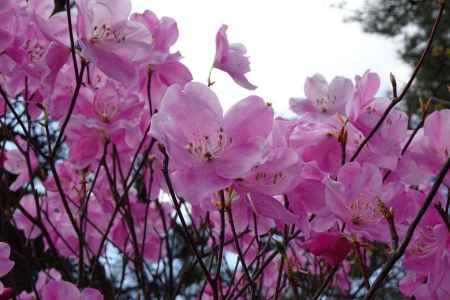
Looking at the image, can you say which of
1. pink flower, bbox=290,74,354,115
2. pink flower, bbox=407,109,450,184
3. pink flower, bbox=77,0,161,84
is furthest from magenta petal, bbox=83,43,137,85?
pink flower, bbox=407,109,450,184

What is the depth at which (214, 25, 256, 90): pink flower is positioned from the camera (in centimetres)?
121

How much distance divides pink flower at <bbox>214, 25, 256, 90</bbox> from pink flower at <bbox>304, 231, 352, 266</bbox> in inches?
14.1

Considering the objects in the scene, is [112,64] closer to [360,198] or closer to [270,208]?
[270,208]

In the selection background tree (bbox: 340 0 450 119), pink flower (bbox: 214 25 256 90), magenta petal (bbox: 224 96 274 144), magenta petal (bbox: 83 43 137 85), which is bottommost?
magenta petal (bbox: 224 96 274 144)

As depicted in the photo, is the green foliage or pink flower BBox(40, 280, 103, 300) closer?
pink flower BBox(40, 280, 103, 300)

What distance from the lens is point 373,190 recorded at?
104cm

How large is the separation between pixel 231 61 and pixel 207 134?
11.9 inches

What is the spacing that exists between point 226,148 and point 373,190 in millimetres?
283

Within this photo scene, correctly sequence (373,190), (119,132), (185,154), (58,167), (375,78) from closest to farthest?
(185,154) < (373,190) < (375,78) < (119,132) < (58,167)

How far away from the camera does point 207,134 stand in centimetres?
96

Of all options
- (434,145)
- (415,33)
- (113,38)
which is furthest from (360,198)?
(415,33)

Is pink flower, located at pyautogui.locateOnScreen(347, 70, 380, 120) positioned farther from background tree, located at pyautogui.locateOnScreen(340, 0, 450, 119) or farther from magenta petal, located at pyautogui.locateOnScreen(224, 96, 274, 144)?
background tree, located at pyautogui.locateOnScreen(340, 0, 450, 119)

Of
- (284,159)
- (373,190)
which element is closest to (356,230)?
(373,190)

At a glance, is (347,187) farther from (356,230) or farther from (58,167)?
(58,167)
